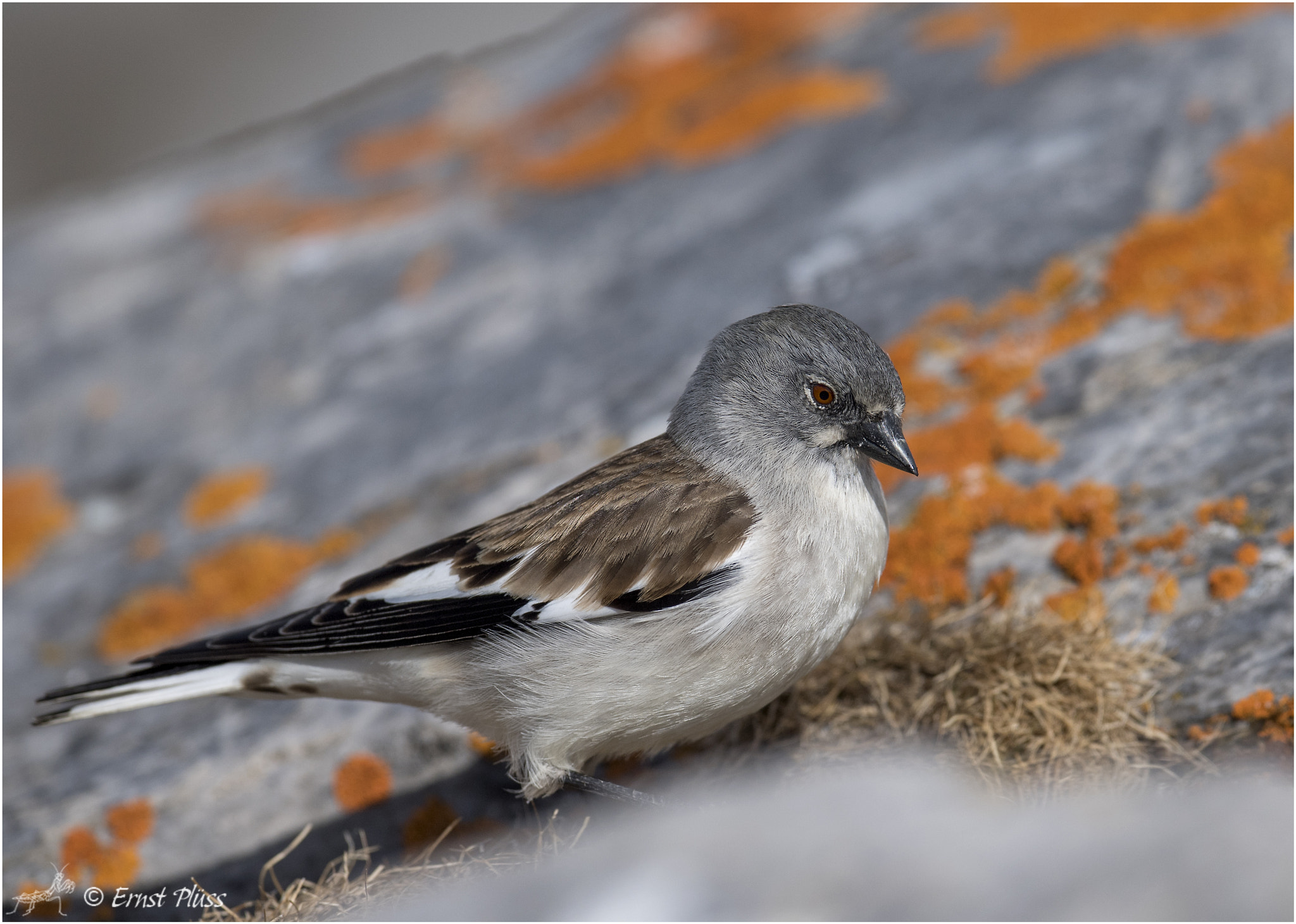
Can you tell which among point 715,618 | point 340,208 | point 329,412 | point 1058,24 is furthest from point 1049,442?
point 340,208

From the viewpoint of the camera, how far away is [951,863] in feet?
7.61

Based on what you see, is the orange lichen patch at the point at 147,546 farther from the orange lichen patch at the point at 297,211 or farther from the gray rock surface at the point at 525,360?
the orange lichen patch at the point at 297,211

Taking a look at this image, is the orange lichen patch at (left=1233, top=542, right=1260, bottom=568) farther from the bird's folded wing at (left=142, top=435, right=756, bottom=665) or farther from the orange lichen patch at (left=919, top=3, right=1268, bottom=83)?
the orange lichen patch at (left=919, top=3, right=1268, bottom=83)

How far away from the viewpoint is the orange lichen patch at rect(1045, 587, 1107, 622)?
4152 millimetres

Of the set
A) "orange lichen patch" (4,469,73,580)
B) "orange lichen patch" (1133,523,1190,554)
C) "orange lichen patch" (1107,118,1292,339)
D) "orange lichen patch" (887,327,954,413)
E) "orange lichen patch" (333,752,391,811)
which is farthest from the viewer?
"orange lichen patch" (4,469,73,580)

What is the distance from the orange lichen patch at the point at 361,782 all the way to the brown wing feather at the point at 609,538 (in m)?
0.92

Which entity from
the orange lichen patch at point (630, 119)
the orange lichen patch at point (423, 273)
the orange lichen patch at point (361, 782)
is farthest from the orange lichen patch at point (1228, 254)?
the orange lichen patch at point (423, 273)

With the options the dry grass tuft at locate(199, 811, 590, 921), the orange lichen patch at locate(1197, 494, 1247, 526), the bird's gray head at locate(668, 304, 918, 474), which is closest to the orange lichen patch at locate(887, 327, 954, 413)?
the bird's gray head at locate(668, 304, 918, 474)

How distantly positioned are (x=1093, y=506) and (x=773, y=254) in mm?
2922

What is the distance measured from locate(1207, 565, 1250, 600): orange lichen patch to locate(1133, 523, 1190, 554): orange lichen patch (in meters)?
0.20

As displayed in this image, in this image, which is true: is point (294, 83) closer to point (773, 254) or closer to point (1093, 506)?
point (773, 254)

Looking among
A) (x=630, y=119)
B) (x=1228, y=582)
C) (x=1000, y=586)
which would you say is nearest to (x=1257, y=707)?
(x=1228, y=582)

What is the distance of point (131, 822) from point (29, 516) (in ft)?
10.6

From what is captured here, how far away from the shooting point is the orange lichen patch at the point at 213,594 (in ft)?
19.2
